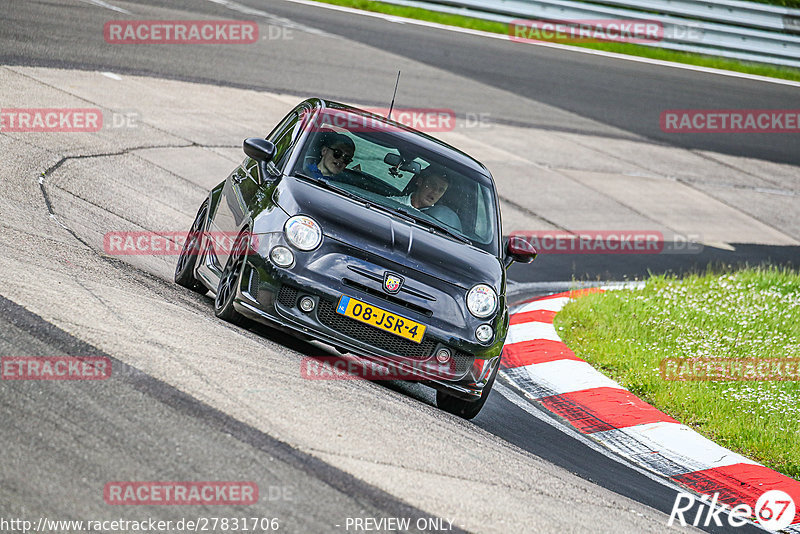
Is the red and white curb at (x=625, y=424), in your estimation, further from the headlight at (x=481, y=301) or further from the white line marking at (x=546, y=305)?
the headlight at (x=481, y=301)

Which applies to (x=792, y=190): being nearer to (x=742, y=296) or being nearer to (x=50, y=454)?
(x=742, y=296)

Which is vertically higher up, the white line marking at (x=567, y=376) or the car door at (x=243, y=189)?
the car door at (x=243, y=189)

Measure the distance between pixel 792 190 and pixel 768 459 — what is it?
1176 cm

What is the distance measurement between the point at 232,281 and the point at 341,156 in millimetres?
1233

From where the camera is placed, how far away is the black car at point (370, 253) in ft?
19.5

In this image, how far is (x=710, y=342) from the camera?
29.0 feet

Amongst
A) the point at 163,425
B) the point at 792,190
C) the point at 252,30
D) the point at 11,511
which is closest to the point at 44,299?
the point at 163,425

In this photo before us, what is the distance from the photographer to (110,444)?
13.3 feet

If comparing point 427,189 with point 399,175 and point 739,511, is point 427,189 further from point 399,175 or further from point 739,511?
point 739,511

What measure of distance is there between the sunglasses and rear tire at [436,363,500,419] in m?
1.65

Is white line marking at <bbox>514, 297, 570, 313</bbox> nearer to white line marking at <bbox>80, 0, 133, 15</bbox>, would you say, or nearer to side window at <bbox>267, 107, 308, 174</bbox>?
side window at <bbox>267, 107, 308, 174</bbox>
